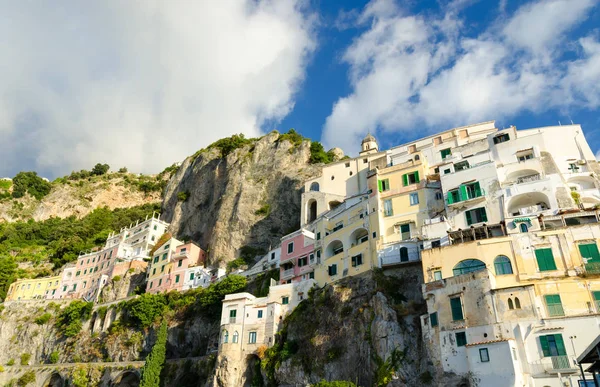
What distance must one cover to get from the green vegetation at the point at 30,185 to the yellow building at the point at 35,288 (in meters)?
45.5

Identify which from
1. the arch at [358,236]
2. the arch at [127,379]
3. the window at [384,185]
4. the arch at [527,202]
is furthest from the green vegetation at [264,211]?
the arch at [527,202]

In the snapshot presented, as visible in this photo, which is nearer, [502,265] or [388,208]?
[502,265]

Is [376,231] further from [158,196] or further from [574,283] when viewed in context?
[158,196]

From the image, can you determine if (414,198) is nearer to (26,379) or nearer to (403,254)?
(403,254)

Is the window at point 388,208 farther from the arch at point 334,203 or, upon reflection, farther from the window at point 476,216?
the arch at point 334,203

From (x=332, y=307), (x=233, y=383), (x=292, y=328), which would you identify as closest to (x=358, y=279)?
(x=332, y=307)

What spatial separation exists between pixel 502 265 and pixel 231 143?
62320mm

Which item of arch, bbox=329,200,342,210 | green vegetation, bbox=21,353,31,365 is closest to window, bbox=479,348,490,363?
arch, bbox=329,200,342,210

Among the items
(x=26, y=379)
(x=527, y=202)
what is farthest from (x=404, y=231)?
(x=26, y=379)

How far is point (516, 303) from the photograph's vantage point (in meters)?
28.3

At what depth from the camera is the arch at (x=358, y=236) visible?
43306 mm

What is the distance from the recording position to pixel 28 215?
11400 centimetres

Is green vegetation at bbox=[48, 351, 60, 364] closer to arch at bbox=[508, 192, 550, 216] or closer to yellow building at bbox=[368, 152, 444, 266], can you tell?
yellow building at bbox=[368, 152, 444, 266]

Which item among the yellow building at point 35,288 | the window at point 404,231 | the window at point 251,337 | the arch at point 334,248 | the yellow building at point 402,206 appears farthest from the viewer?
the yellow building at point 35,288
